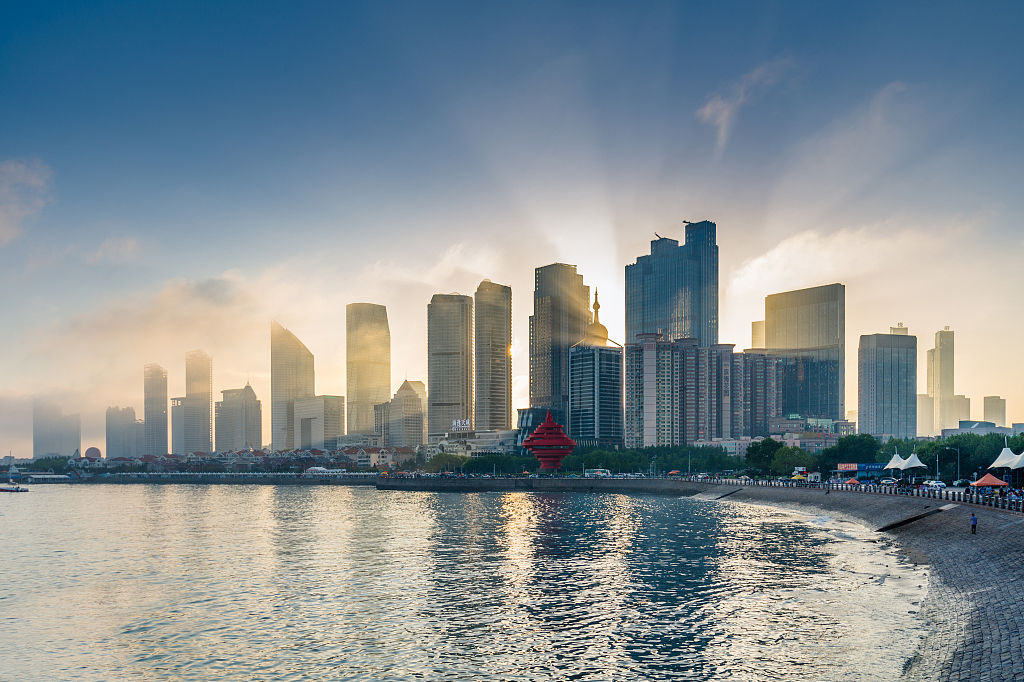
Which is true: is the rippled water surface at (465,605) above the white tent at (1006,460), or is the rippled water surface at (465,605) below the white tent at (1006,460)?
below

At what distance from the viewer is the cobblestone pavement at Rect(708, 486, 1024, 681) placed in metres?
33.6

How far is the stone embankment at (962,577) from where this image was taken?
111 ft

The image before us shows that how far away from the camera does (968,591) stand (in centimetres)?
4772

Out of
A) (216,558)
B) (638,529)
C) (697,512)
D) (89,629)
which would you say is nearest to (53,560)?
(216,558)

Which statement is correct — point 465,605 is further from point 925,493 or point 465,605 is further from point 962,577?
point 925,493

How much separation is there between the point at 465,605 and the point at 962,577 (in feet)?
110

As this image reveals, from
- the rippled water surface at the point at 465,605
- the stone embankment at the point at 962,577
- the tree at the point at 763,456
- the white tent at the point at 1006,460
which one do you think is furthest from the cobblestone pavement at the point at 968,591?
the tree at the point at 763,456

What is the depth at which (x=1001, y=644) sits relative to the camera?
1366 inches

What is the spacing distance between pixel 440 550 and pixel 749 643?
4349 cm

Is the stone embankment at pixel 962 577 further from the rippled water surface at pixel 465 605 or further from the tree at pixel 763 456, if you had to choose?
the tree at pixel 763 456

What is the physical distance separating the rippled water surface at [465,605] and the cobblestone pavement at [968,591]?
1.56 metres

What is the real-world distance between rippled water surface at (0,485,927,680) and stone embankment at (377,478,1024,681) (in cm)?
167

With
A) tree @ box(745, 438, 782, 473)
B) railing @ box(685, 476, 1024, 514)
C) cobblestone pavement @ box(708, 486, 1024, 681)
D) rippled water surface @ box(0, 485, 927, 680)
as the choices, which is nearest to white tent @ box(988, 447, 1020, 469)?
railing @ box(685, 476, 1024, 514)

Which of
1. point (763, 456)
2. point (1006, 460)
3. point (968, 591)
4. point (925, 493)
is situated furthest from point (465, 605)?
point (763, 456)
